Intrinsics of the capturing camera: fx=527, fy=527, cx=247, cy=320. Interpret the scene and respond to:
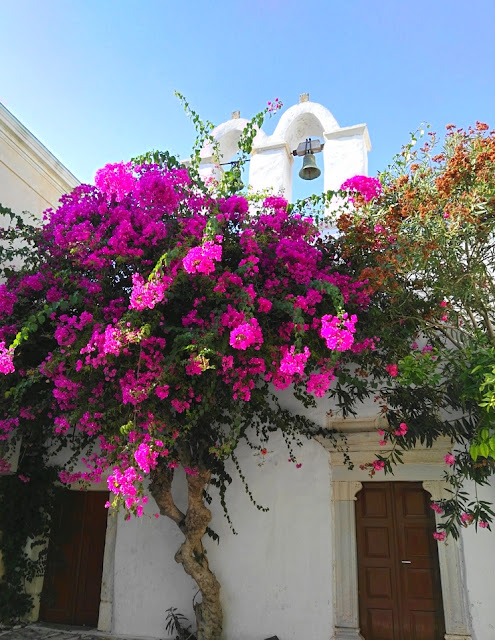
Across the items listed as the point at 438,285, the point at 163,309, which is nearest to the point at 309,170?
the point at 438,285

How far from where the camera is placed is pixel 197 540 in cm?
518

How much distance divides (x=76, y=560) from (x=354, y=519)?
131 inches

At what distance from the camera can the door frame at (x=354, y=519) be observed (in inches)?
184

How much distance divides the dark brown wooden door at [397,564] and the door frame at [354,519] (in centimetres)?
10

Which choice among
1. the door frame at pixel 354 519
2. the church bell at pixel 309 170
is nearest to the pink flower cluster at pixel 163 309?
the door frame at pixel 354 519

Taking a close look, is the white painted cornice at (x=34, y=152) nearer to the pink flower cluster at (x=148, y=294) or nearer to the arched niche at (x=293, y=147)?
the arched niche at (x=293, y=147)

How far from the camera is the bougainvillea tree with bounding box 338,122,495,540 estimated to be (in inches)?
158

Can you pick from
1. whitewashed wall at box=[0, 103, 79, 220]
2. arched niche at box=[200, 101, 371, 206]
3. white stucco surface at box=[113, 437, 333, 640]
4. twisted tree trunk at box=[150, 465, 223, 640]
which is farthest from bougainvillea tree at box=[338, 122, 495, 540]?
whitewashed wall at box=[0, 103, 79, 220]

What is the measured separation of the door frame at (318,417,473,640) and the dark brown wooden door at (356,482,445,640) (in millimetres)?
101

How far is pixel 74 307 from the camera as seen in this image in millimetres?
4469

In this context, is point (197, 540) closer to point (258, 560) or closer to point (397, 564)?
point (258, 560)

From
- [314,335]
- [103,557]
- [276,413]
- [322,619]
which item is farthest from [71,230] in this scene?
[322,619]

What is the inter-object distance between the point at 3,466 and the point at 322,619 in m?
3.72

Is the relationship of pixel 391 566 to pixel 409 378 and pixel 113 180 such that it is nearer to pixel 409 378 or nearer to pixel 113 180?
pixel 409 378
